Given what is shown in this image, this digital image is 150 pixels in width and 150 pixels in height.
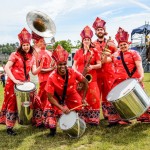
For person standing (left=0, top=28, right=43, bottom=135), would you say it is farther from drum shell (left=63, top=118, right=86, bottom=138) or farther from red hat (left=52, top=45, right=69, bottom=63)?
drum shell (left=63, top=118, right=86, bottom=138)

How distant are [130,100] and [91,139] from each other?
0.96 metres

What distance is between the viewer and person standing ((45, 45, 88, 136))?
17.9 ft

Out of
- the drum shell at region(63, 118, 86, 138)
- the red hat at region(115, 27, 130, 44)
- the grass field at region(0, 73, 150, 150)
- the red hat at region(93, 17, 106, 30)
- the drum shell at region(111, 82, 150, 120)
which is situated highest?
the red hat at region(93, 17, 106, 30)

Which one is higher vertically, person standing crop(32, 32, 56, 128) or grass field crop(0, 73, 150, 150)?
person standing crop(32, 32, 56, 128)

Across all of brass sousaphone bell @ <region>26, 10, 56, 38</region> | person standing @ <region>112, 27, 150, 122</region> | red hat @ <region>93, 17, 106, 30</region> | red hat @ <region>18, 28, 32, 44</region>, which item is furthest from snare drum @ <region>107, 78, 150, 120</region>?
brass sousaphone bell @ <region>26, 10, 56, 38</region>

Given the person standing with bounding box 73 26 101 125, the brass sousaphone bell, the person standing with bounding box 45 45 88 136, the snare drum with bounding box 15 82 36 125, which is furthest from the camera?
the brass sousaphone bell

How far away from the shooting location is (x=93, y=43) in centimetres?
661

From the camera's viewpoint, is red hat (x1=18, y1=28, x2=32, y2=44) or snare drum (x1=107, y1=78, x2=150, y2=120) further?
red hat (x1=18, y1=28, x2=32, y2=44)

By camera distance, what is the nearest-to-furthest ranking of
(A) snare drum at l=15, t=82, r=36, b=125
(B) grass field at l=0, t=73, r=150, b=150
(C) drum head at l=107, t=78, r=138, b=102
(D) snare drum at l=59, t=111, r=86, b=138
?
1. (B) grass field at l=0, t=73, r=150, b=150
2. (D) snare drum at l=59, t=111, r=86, b=138
3. (C) drum head at l=107, t=78, r=138, b=102
4. (A) snare drum at l=15, t=82, r=36, b=125

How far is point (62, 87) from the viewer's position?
5684 millimetres

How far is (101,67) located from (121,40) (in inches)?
33.3

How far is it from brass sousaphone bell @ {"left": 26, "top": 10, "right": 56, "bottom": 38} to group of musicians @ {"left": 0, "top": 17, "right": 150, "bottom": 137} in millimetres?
277

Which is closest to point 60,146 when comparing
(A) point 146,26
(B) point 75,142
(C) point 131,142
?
(B) point 75,142

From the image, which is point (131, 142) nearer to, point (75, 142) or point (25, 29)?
point (75, 142)
